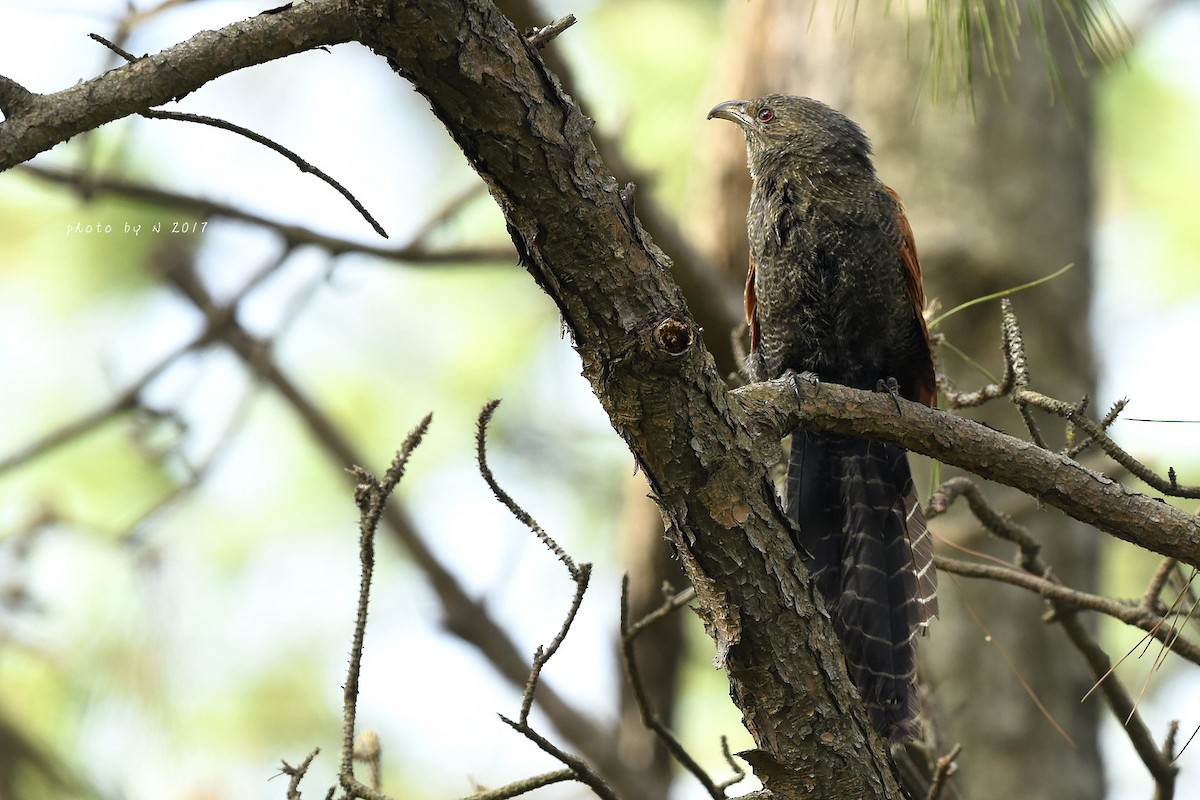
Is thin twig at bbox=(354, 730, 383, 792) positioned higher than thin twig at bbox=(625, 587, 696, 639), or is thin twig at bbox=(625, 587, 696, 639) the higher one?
thin twig at bbox=(625, 587, 696, 639)

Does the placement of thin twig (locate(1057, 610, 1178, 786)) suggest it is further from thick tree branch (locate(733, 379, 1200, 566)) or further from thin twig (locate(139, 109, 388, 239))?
thin twig (locate(139, 109, 388, 239))

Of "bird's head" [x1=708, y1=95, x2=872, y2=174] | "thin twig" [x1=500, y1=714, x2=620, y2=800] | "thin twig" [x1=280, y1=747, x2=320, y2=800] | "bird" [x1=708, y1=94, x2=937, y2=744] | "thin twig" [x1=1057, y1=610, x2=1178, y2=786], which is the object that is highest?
"bird's head" [x1=708, y1=95, x2=872, y2=174]

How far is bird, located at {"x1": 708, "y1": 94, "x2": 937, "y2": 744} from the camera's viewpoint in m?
3.50

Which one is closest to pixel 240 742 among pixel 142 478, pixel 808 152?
pixel 142 478

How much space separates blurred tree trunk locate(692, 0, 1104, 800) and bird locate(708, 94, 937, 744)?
5.39ft

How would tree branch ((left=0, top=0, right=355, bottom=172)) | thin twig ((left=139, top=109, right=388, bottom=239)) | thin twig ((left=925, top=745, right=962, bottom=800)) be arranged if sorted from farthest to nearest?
1. thin twig ((left=925, top=745, right=962, bottom=800))
2. thin twig ((left=139, top=109, right=388, bottom=239))
3. tree branch ((left=0, top=0, right=355, bottom=172))

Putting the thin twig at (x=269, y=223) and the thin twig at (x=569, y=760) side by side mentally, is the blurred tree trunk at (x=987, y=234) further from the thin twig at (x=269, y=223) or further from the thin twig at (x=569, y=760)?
the thin twig at (x=569, y=760)

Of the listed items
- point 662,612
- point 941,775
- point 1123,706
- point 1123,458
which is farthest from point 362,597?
point 1123,706

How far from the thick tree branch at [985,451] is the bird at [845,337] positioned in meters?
0.82

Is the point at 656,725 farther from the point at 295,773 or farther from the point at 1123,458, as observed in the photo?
the point at 1123,458

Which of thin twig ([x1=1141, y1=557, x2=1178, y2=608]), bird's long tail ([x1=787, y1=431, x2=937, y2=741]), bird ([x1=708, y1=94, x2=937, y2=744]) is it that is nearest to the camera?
thin twig ([x1=1141, y1=557, x2=1178, y2=608])

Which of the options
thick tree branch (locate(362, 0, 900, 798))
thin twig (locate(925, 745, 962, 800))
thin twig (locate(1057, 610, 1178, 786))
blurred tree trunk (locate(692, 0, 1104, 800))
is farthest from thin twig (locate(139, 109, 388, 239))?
blurred tree trunk (locate(692, 0, 1104, 800))

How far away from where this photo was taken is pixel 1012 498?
565 centimetres

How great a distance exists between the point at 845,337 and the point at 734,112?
4.05 feet
